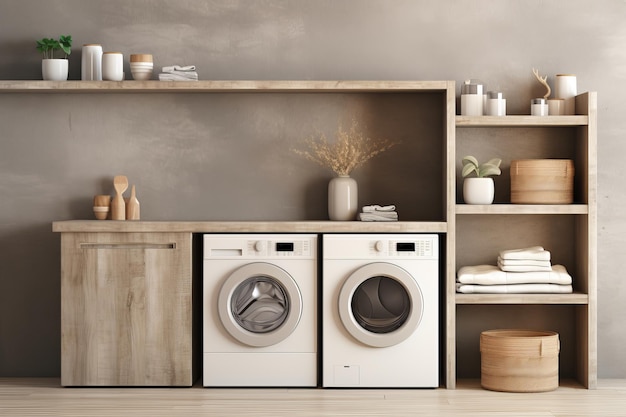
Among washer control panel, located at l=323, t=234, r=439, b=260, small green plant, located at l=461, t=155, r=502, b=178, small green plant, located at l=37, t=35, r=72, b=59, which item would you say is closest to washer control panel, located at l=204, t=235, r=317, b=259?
washer control panel, located at l=323, t=234, r=439, b=260

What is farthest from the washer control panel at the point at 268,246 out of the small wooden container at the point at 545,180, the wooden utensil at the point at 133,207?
the small wooden container at the point at 545,180

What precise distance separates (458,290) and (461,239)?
0.43 meters

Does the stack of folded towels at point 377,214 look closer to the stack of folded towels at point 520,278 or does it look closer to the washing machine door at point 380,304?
the washing machine door at point 380,304

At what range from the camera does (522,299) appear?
15.0 feet

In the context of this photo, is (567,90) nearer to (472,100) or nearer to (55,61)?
(472,100)

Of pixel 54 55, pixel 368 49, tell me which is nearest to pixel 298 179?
pixel 368 49

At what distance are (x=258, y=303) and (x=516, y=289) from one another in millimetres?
1367

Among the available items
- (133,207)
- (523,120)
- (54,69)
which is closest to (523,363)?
(523,120)

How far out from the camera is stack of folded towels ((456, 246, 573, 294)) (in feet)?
15.1

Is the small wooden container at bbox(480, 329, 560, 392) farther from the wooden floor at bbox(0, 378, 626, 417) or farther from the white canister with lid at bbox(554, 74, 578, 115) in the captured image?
the white canister with lid at bbox(554, 74, 578, 115)

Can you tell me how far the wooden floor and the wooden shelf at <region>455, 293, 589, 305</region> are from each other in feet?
1.53

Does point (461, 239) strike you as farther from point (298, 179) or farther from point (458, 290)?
point (298, 179)

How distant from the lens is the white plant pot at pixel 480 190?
4680mm

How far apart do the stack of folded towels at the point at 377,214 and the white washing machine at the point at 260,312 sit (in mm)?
324
